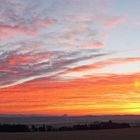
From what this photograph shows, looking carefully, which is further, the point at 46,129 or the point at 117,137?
the point at 46,129

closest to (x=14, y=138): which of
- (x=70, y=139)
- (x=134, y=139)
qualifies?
(x=70, y=139)

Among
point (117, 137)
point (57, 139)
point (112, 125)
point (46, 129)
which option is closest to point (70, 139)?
point (57, 139)

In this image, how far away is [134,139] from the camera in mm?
22938

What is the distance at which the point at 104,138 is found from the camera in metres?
23.7

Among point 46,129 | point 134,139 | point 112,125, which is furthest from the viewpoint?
point 112,125

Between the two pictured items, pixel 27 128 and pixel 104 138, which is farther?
pixel 27 128

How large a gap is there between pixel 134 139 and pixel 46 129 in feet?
34.9

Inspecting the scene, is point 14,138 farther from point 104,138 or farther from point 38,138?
point 104,138

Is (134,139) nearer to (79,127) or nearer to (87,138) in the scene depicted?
(87,138)

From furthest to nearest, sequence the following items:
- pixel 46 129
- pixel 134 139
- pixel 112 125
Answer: pixel 112 125 < pixel 46 129 < pixel 134 139

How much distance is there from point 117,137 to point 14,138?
533cm

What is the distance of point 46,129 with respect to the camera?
32.4m

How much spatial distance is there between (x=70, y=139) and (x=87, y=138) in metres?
0.95

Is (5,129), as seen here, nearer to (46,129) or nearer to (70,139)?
(46,129)
